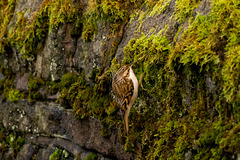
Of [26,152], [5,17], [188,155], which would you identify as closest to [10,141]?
[26,152]

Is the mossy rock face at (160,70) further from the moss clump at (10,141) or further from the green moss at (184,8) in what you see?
the moss clump at (10,141)

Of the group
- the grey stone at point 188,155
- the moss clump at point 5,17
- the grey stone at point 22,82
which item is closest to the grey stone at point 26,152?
the grey stone at point 22,82

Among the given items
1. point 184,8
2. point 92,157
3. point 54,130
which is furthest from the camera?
point 54,130

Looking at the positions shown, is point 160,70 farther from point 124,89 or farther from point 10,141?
point 10,141

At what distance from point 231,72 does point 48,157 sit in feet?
8.96

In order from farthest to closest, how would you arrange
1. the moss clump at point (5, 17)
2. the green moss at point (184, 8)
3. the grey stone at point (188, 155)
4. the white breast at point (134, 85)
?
the moss clump at point (5, 17)
the white breast at point (134, 85)
the green moss at point (184, 8)
the grey stone at point (188, 155)

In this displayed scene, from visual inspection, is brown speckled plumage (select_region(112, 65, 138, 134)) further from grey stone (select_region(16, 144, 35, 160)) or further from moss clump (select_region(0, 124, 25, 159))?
moss clump (select_region(0, 124, 25, 159))

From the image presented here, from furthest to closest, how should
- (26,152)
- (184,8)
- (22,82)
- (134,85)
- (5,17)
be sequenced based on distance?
(5,17) → (22,82) → (26,152) → (134,85) → (184,8)

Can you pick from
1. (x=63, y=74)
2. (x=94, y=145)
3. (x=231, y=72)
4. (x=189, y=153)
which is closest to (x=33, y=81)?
(x=63, y=74)

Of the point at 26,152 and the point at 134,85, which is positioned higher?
the point at 134,85

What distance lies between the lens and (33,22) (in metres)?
4.33

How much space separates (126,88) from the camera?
280cm

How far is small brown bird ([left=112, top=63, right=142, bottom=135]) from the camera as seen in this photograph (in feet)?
9.10

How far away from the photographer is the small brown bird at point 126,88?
2.77 metres
